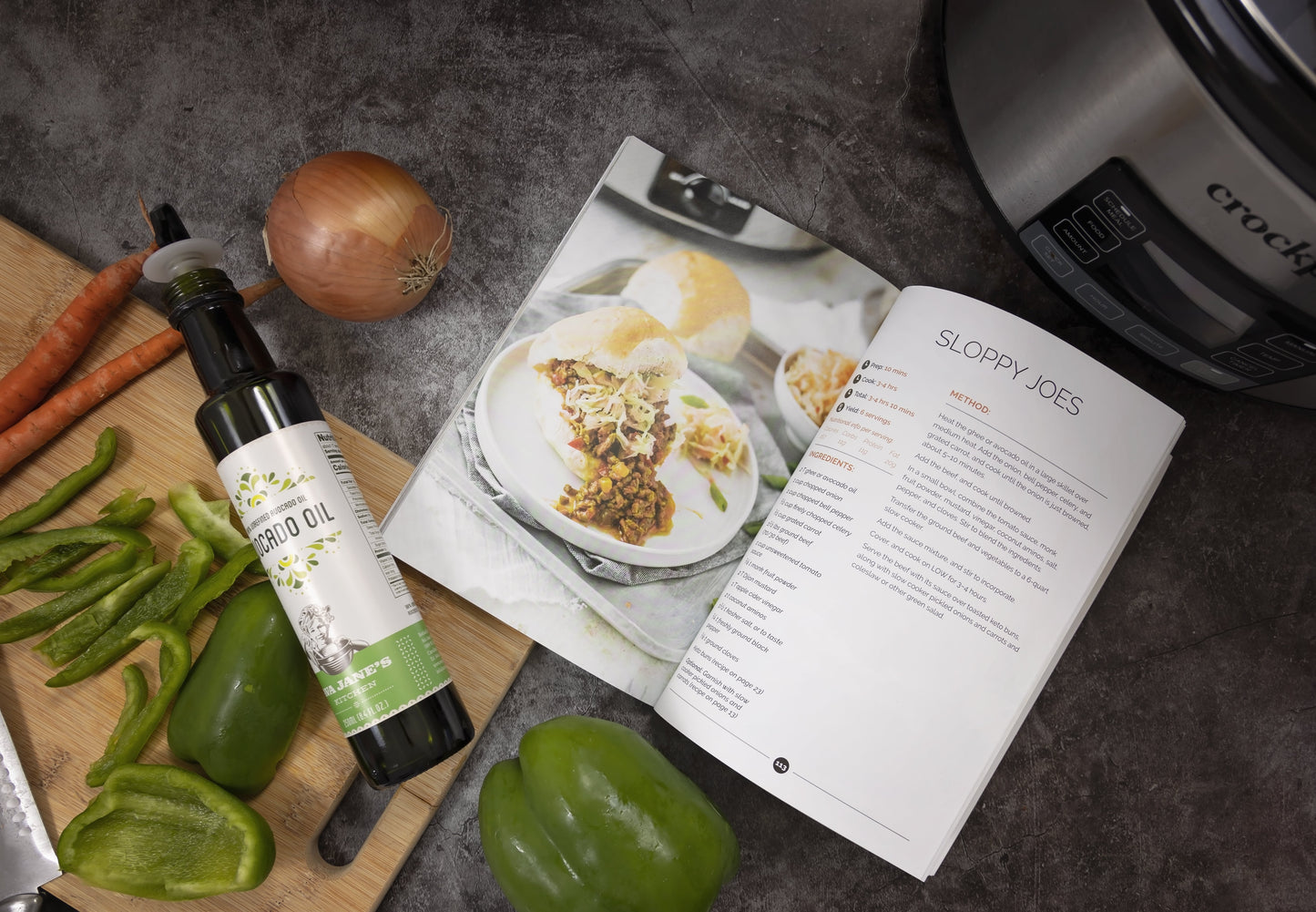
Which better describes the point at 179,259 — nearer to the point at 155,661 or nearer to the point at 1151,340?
the point at 155,661

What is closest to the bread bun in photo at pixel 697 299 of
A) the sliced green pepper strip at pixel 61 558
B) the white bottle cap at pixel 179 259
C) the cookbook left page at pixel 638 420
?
the cookbook left page at pixel 638 420

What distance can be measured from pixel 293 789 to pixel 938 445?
2.00 feet

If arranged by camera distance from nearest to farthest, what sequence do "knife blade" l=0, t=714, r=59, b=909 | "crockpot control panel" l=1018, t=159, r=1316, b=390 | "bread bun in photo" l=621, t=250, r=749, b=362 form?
1. "crockpot control panel" l=1018, t=159, r=1316, b=390
2. "knife blade" l=0, t=714, r=59, b=909
3. "bread bun in photo" l=621, t=250, r=749, b=362

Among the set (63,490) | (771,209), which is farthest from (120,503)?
(771,209)

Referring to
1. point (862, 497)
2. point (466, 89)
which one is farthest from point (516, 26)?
point (862, 497)

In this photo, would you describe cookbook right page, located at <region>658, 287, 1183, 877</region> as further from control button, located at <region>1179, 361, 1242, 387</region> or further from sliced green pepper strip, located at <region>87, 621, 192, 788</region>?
sliced green pepper strip, located at <region>87, 621, 192, 788</region>

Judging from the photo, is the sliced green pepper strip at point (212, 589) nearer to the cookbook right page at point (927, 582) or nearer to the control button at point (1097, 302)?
the cookbook right page at point (927, 582)

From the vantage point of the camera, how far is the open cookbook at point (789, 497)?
62 centimetres

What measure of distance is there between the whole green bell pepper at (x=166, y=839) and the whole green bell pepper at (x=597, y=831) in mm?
181

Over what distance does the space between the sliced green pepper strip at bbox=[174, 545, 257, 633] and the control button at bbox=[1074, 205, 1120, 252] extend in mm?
691

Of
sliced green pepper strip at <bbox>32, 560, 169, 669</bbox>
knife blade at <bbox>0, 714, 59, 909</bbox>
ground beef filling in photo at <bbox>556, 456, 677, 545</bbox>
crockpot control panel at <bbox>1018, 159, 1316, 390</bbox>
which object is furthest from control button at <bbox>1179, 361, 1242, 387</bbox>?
knife blade at <bbox>0, 714, 59, 909</bbox>

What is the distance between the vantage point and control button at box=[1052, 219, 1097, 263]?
0.57 meters

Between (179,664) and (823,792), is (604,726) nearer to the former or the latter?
(823,792)

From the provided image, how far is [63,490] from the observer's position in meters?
0.63
